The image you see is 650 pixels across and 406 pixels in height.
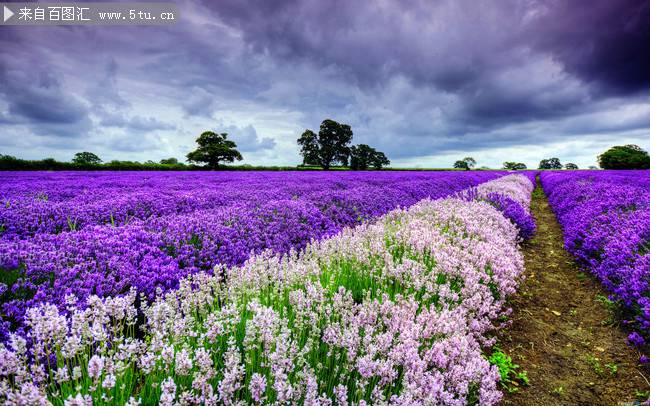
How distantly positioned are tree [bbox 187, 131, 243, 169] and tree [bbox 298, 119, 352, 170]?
12204mm

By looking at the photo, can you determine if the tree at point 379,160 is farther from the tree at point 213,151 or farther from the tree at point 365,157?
the tree at point 213,151

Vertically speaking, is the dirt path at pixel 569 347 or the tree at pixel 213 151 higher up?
the tree at pixel 213 151

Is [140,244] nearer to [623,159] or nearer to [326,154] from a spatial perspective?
[326,154]

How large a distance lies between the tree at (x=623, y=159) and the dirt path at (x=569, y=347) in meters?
62.5

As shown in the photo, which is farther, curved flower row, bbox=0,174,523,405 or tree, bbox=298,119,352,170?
tree, bbox=298,119,352,170

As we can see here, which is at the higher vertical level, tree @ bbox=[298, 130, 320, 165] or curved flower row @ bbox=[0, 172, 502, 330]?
tree @ bbox=[298, 130, 320, 165]

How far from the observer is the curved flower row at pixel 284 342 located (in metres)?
1.57

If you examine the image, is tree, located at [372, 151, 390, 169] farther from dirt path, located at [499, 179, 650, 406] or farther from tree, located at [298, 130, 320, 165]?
dirt path, located at [499, 179, 650, 406]

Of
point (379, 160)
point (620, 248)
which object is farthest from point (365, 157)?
point (620, 248)

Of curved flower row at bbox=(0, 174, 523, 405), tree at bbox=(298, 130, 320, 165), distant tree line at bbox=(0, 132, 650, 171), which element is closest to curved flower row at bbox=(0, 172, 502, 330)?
curved flower row at bbox=(0, 174, 523, 405)

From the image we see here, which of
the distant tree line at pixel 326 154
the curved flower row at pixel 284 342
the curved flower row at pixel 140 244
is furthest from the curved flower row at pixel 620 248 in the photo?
the distant tree line at pixel 326 154

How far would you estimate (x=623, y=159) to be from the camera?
5331cm

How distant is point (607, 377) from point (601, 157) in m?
76.2

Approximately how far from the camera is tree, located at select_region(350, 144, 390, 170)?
2349 inches
